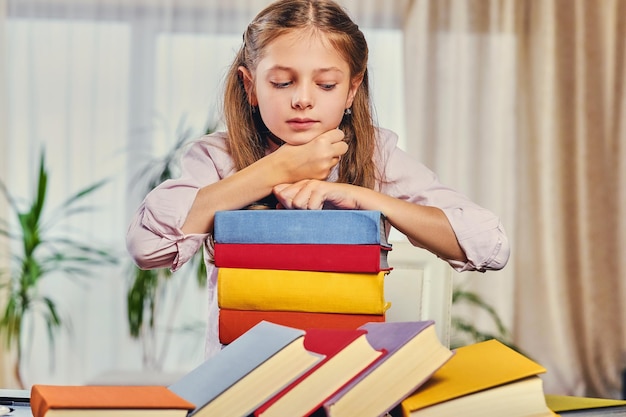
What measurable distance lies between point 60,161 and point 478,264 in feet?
12.7

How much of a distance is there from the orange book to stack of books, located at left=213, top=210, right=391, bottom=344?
0.18 m

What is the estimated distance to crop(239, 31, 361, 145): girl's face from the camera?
1.07m

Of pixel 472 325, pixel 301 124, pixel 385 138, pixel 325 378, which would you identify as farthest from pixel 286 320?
pixel 472 325

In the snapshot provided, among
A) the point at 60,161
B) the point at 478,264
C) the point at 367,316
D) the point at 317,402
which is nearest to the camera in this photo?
the point at 317,402

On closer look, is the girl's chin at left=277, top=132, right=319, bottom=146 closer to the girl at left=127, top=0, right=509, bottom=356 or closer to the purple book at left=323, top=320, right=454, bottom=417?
the girl at left=127, top=0, right=509, bottom=356

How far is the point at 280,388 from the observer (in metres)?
0.82

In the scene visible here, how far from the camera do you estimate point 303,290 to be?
0.96 metres

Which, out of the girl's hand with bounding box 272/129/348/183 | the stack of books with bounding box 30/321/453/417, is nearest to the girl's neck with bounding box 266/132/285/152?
the girl's hand with bounding box 272/129/348/183

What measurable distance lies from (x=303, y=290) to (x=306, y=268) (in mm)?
25

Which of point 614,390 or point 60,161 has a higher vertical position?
point 60,161

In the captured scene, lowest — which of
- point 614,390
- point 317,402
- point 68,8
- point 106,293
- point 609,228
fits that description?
point 614,390

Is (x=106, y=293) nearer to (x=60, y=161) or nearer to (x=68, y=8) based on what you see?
(x=60, y=161)

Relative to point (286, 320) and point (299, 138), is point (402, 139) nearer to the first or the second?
point (299, 138)

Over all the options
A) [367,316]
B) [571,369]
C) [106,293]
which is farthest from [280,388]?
[571,369]
